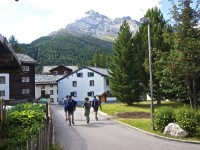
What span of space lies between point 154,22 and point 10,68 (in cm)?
3720

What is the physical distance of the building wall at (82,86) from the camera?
6525cm

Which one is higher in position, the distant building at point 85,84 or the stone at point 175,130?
the distant building at point 85,84

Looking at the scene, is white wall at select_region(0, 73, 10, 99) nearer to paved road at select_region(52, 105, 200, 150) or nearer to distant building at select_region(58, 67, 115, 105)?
distant building at select_region(58, 67, 115, 105)

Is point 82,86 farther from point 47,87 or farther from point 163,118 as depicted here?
point 163,118

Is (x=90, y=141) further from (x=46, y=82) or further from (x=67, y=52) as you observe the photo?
(x=67, y=52)

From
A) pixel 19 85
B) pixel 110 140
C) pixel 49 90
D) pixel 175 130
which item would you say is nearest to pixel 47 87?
pixel 49 90

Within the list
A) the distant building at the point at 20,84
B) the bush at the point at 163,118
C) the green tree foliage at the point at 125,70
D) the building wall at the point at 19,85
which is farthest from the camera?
the building wall at the point at 19,85

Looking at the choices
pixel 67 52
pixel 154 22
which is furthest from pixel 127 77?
pixel 67 52

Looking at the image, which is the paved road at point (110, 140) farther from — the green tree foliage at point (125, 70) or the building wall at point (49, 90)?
the building wall at point (49, 90)

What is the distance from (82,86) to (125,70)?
24.8 meters

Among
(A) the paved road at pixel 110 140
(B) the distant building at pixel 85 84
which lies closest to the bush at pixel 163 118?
(A) the paved road at pixel 110 140

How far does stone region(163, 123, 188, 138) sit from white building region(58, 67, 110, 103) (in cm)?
4682

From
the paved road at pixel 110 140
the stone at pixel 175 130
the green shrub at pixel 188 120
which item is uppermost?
the green shrub at pixel 188 120

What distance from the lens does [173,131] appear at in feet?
56.4
